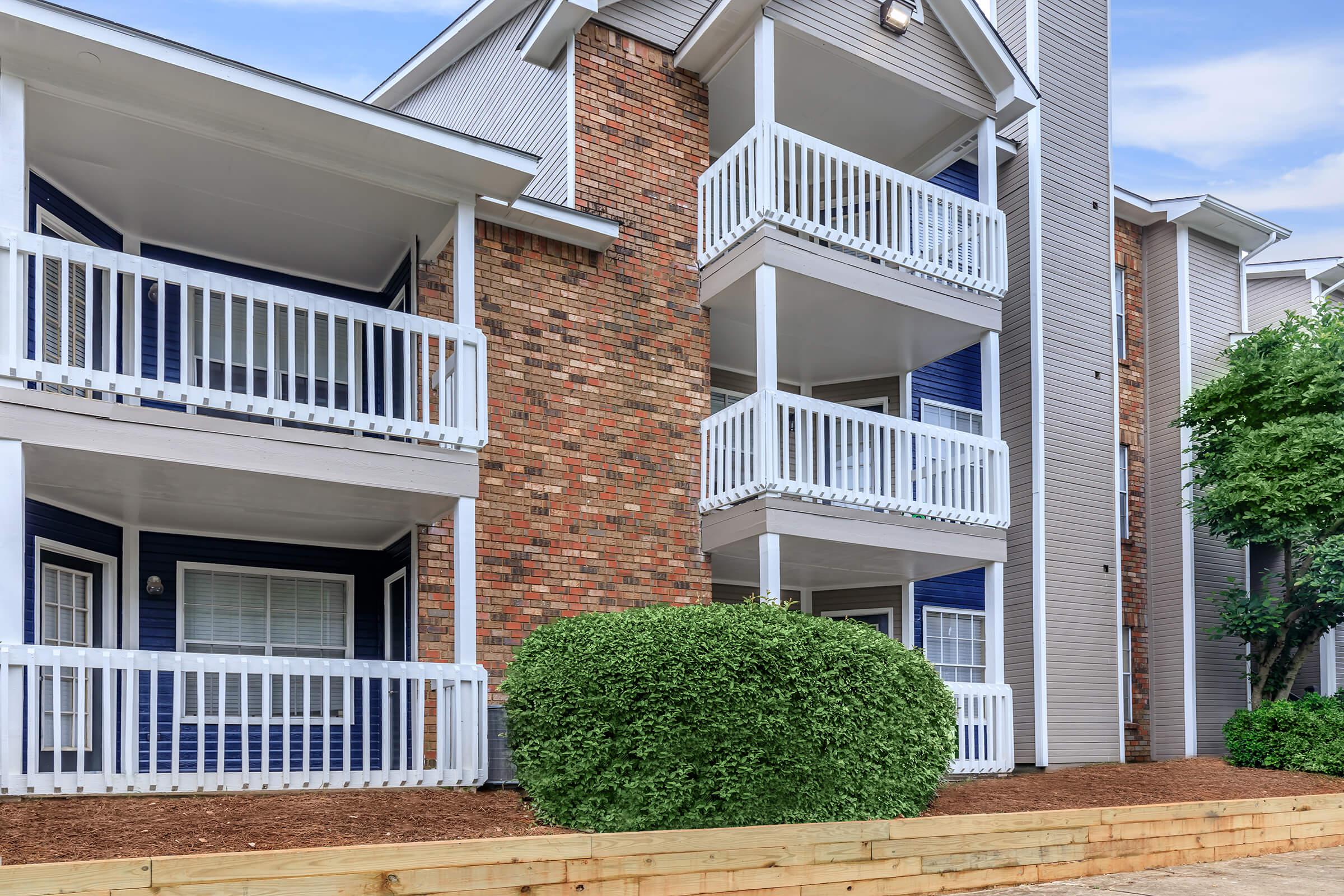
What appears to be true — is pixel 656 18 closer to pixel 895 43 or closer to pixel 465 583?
pixel 895 43

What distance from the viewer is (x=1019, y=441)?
17.2 meters

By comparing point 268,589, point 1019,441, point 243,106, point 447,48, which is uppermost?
point 447,48

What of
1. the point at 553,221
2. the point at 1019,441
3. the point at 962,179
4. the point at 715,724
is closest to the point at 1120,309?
the point at 962,179

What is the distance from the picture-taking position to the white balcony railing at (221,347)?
8906 millimetres

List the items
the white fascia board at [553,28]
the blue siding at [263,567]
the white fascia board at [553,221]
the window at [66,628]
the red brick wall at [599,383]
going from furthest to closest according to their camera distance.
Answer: the white fascia board at [553,28] → the white fascia board at [553,221] → the red brick wall at [599,383] → the blue siding at [263,567] → the window at [66,628]

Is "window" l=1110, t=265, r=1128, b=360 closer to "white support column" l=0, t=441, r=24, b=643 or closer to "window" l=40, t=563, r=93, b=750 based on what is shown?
"window" l=40, t=563, r=93, b=750

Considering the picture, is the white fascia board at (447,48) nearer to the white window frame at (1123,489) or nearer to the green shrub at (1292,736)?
the white window frame at (1123,489)

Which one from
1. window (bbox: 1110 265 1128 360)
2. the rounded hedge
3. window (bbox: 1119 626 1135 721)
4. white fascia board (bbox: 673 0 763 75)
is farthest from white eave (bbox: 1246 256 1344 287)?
the rounded hedge

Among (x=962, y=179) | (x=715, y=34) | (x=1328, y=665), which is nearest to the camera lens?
(x=715, y=34)

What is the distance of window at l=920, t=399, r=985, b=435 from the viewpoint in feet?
56.0

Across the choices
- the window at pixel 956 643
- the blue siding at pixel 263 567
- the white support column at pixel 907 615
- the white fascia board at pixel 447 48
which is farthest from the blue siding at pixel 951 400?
the white fascia board at pixel 447 48

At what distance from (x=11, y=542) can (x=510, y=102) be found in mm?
9136

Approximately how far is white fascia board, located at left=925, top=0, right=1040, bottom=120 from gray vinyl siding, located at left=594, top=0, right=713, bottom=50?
119 inches

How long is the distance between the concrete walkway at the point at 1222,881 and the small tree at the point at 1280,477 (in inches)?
250
